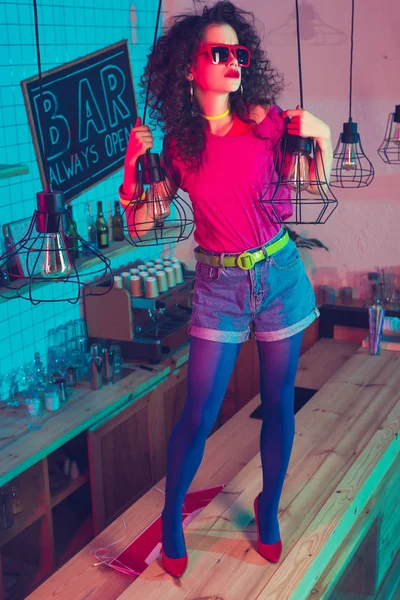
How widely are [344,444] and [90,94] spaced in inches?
89.9

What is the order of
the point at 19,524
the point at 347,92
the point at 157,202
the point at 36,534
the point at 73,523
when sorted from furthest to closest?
the point at 347,92 < the point at 73,523 < the point at 36,534 < the point at 19,524 < the point at 157,202

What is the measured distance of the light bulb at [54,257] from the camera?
179cm

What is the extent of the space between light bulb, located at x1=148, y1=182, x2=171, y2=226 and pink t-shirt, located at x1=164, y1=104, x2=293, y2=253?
0.17 metres

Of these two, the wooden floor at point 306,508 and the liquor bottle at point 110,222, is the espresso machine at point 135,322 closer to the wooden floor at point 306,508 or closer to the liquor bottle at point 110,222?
the liquor bottle at point 110,222

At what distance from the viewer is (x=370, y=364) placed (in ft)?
13.6

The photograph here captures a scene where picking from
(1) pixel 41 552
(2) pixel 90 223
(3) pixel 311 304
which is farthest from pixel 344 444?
(2) pixel 90 223

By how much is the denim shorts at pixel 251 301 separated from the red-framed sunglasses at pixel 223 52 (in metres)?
0.50

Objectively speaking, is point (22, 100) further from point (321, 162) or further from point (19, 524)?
point (321, 162)

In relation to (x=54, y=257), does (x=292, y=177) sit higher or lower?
higher

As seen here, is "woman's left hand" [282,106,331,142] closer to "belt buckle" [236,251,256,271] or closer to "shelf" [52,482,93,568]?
"belt buckle" [236,251,256,271]

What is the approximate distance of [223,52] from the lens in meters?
2.09

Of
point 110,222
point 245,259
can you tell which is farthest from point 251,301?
point 110,222

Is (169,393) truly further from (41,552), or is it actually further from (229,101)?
(229,101)

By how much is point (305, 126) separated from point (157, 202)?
43cm
